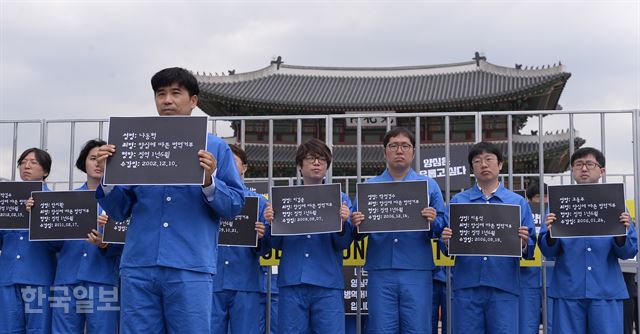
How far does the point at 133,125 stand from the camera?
3.69 m

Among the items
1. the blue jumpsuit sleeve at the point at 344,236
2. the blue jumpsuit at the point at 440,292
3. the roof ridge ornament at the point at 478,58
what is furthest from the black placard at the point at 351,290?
the roof ridge ornament at the point at 478,58

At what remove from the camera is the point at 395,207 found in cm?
494

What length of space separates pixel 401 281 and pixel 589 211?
1521mm

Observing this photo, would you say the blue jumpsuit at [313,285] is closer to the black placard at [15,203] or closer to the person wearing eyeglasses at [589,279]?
the person wearing eyeglasses at [589,279]

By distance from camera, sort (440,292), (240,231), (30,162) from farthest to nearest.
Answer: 1. (440,292)
2. (30,162)
3. (240,231)

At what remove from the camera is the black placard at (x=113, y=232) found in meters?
4.97

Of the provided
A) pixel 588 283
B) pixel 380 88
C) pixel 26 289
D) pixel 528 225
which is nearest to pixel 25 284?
pixel 26 289

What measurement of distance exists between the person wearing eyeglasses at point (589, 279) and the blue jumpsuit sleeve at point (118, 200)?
312 centimetres

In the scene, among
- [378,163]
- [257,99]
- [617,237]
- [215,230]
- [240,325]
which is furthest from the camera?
[257,99]

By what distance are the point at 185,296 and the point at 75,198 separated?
234cm

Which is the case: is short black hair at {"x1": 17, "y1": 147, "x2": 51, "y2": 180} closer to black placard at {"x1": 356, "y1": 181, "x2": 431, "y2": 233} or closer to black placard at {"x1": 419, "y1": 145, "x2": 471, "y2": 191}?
black placard at {"x1": 356, "y1": 181, "x2": 431, "y2": 233}

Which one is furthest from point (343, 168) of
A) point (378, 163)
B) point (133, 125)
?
point (133, 125)

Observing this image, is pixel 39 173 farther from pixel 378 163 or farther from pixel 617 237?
pixel 378 163

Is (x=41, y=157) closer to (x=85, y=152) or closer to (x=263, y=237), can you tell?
(x=85, y=152)
